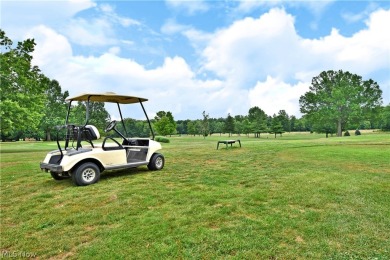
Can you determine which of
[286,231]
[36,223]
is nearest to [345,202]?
[286,231]

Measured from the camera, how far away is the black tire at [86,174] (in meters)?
6.82

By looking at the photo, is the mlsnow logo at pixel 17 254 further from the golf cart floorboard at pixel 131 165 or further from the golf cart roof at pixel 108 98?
the golf cart roof at pixel 108 98

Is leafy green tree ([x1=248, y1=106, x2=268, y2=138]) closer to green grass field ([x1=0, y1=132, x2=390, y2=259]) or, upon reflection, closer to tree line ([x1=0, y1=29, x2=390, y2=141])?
tree line ([x1=0, y1=29, x2=390, y2=141])

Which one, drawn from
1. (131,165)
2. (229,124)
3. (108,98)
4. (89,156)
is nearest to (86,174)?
(89,156)

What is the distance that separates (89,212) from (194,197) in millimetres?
2064

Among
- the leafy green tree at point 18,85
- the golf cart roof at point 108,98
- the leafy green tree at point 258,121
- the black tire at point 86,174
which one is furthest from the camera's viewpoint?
the leafy green tree at point 258,121

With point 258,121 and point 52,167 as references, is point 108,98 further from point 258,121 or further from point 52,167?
point 258,121

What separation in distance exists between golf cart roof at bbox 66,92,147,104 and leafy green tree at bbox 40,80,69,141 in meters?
43.0

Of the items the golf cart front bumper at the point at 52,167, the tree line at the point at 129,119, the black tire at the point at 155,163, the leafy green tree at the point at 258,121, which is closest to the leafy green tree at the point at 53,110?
the tree line at the point at 129,119

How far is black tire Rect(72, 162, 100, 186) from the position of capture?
682cm

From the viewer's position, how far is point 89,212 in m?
4.83

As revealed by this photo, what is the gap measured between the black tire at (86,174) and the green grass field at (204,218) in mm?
222

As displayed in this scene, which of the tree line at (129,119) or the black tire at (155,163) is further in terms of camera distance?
the tree line at (129,119)

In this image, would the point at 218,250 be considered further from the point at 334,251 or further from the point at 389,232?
the point at 389,232
